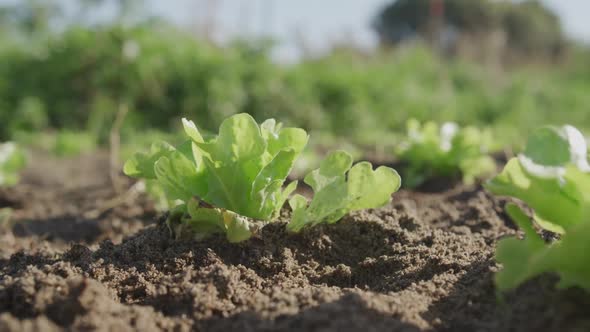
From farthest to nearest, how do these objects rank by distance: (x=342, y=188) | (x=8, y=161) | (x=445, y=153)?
(x=8, y=161) → (x=445, y=153) → (x=342, y=188)

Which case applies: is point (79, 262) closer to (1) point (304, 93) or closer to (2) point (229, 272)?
(2) point (229, 272)

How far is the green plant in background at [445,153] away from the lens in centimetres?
328

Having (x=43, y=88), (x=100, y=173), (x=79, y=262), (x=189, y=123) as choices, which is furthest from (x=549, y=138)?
(x=43, y=88)

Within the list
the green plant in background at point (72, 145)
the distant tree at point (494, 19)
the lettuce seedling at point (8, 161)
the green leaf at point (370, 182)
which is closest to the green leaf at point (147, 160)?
the green leaf at point (370, 182)

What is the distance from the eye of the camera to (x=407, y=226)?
2.05 meters

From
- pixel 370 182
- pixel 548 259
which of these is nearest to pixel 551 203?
pixel 548 259

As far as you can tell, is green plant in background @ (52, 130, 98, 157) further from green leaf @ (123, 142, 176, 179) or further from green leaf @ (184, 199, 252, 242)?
green leaf @ (184, 199, 252, 242)

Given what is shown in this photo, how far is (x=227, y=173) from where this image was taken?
1.71 meters

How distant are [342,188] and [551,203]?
59 centimetres

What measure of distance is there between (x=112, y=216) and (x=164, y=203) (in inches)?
13.9

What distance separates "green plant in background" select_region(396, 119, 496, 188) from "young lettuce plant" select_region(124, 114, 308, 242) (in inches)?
68.7

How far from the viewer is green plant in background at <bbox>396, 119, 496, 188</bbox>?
328cm

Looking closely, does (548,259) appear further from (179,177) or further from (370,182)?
(179,177)

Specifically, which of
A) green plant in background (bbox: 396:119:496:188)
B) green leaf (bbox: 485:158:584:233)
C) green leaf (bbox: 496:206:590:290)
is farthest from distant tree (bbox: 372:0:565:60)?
green leaf (bbox: 496:206:590:290)
